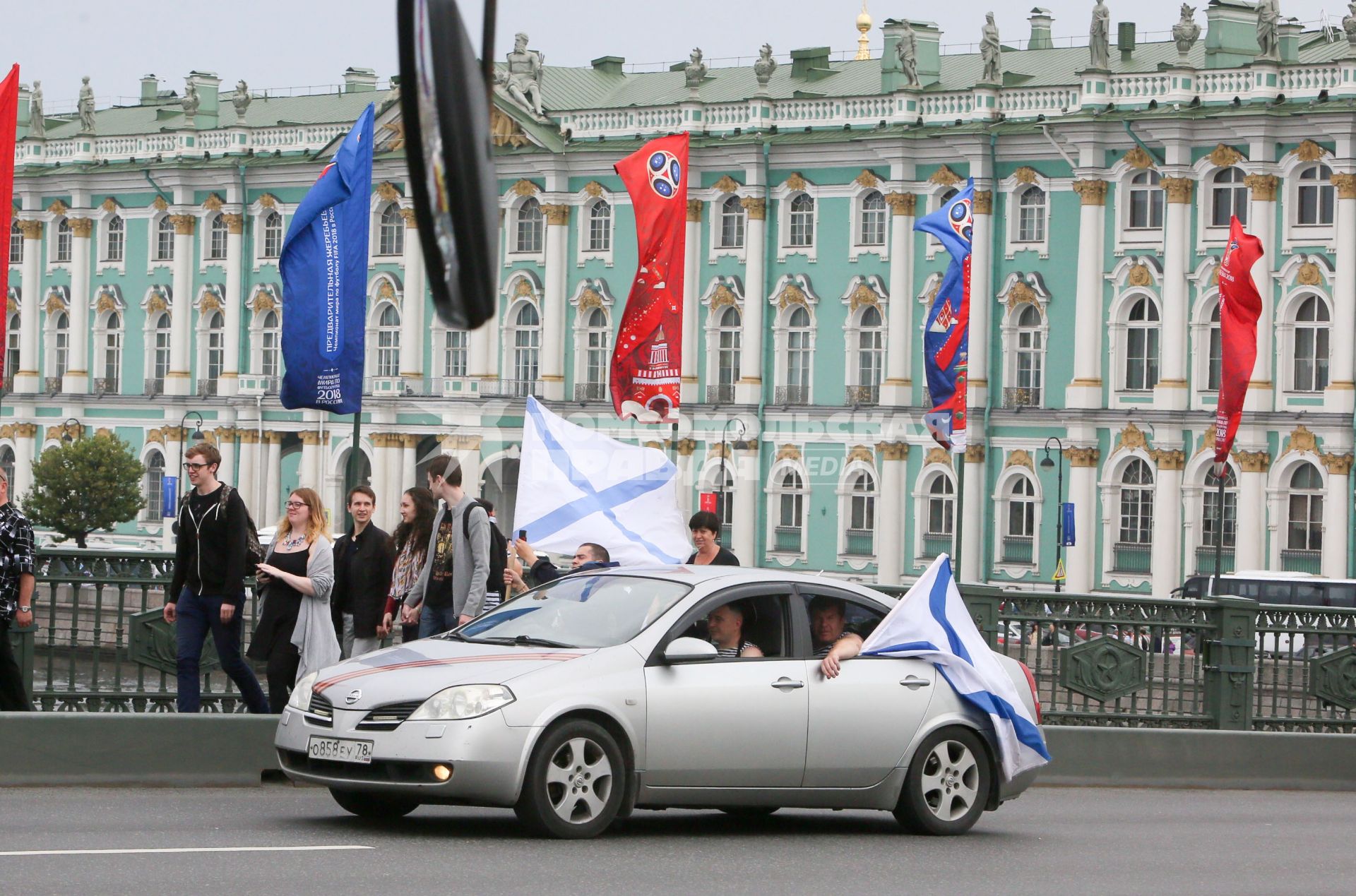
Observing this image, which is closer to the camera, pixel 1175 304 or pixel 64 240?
pixel 1175 304

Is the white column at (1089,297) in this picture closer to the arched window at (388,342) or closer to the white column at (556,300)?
the white column at (556,300)

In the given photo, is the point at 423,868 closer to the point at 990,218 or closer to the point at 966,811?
the point at 966,811

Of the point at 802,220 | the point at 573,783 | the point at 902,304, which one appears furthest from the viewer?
the point at 802,220

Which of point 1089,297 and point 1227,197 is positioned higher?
point 1227,197

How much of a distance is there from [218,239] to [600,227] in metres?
14.3

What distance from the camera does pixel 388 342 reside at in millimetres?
75188

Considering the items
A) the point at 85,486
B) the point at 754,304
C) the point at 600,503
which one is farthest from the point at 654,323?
the point at 85,486

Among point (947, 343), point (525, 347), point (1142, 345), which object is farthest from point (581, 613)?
point (525, 347)

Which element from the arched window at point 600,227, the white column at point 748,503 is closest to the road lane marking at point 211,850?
the white column at point 748,503

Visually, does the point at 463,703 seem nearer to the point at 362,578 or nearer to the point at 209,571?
the point at 209,571

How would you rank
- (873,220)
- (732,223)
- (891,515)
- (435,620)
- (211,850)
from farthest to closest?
(732,223) → (873,220) → (891,515) → (435,620) → (211,850)

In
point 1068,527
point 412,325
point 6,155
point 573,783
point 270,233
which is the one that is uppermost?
point 270,233

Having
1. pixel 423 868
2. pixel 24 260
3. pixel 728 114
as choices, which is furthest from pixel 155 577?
pixel 24 260

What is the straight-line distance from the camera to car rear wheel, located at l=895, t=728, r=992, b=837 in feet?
43.1
